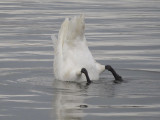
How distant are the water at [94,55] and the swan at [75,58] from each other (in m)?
0.19

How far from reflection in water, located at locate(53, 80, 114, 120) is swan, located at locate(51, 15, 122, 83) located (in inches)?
7.4

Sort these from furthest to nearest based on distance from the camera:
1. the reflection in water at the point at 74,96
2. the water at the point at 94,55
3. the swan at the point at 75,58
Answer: the swan at the point at 75,58 → the water at the point at 94,55 → the reflection in water at the point at 74,96

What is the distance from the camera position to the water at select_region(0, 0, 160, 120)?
11705mm

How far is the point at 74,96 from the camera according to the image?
12828 mm

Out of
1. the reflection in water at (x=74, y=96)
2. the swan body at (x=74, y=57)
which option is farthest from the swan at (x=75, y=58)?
the reflection in water at (x=74, y=96)

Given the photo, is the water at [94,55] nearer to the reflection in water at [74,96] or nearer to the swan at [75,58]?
the reflection in water at [74,96]

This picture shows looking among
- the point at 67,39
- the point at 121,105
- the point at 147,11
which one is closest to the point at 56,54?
the point at 67,39

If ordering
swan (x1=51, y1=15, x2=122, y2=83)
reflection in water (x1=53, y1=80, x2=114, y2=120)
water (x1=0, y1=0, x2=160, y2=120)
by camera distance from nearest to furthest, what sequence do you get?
reflection in water (x1=53, y1=80, x2=114, y2=120) < water (x1=0, y1=0, x2=160, y2=120) < swan (x1=51, y1=15, x2=122, y2=83)

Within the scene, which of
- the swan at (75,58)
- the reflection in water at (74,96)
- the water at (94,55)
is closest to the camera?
the reflection in water at (74,96)

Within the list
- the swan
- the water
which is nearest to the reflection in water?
the water

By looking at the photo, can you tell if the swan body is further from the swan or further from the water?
the water

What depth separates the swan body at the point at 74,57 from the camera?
1419 centimetres

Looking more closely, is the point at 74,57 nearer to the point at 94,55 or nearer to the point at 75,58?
the point at 75,58

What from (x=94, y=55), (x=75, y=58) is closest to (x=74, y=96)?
(x=75, y=58)
